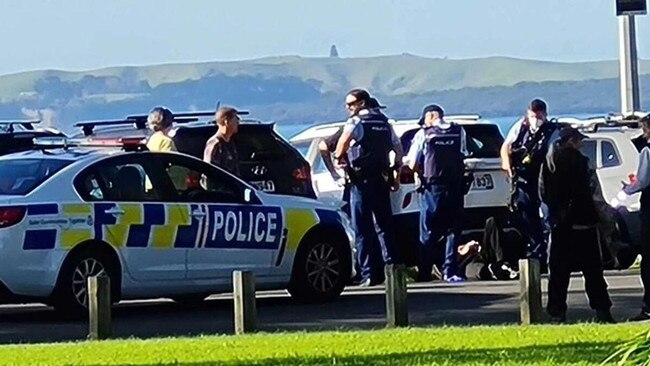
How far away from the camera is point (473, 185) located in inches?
854

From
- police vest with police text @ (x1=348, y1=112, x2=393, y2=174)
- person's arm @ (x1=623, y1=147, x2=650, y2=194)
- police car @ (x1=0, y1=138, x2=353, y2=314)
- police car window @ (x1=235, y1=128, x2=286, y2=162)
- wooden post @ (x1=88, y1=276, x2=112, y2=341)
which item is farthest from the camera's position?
police car window @ (x1=235, y1=128, x2=286, y2=162)

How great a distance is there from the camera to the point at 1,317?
18.3m

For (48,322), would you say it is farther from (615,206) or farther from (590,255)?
(615,206)

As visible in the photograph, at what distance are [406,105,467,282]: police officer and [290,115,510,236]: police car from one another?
54 cm

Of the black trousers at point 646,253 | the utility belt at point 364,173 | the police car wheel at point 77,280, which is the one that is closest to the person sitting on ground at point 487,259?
the utility belt at point 364,173

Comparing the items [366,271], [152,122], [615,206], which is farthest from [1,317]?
[615,206]

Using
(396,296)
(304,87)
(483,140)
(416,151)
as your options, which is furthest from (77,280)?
(304,87)

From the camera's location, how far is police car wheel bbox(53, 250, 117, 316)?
16.8 meters

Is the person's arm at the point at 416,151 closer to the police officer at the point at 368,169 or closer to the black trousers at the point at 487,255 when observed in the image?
the police officer at the point at 368,169

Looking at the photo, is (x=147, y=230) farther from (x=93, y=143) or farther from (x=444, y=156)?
(x=444, y=156)

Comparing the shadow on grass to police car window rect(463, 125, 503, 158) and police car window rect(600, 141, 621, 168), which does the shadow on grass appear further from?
police car window rect(600, 141, 621, 168)

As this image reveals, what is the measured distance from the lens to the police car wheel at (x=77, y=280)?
16.8 m

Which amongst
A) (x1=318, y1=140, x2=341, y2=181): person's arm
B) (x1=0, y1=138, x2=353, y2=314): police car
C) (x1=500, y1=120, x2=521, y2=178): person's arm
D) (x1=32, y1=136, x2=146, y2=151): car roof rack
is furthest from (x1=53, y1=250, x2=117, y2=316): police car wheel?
(x1=500, y1=120, x2=521, y2=178): person's arm

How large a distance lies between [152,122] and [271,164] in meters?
1.48
